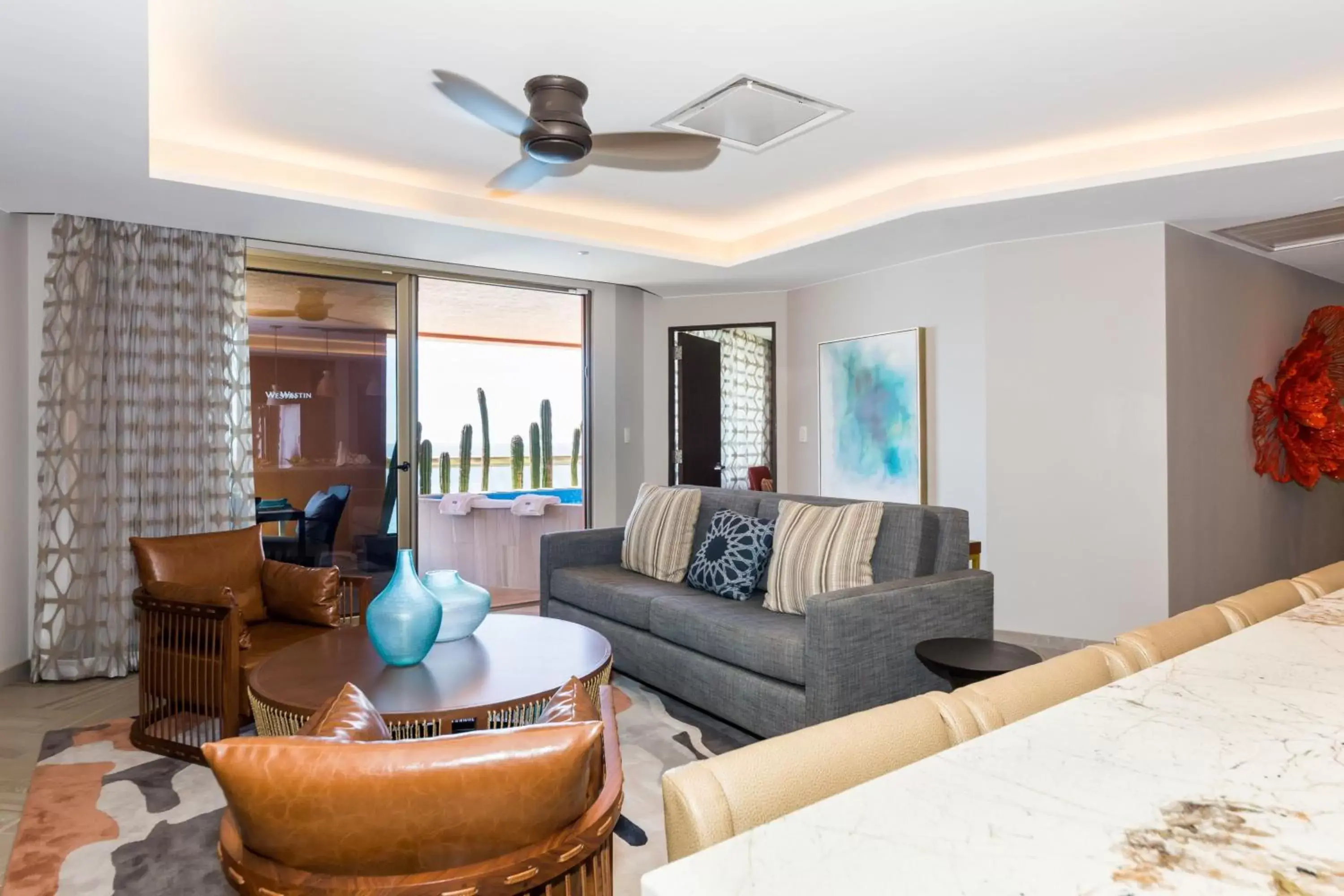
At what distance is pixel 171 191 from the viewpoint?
11.9ft

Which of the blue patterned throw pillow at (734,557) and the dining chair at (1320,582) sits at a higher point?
the dining chair at (1320,582)

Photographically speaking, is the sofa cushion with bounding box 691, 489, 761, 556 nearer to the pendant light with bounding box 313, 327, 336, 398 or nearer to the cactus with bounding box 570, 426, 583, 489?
the cactus with bounding box 570, 426, 583, 489

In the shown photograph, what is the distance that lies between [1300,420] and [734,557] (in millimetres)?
4028

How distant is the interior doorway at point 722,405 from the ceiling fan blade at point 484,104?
3.64 m

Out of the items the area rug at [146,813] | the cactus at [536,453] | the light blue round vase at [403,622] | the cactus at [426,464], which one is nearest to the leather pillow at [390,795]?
the area rug at [146,813]

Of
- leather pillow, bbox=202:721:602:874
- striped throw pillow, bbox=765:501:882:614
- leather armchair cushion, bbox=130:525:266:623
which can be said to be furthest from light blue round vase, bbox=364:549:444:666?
leather pillow, bbox=202:721:602:874

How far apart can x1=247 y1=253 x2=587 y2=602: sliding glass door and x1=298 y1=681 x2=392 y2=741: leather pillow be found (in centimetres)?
387

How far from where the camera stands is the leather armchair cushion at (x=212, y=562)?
130 inches

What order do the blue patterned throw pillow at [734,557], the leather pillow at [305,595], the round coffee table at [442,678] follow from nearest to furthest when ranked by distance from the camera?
the round coffee table at [442,678] → the leather pillow at [305,595] → the blue patterned throw pillow at [734,557]

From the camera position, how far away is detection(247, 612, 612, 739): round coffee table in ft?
7.32

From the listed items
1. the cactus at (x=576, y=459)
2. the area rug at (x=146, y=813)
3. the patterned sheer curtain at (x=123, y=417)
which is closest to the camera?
the area rug at (x=146, y=813)

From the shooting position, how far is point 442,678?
2.50 m

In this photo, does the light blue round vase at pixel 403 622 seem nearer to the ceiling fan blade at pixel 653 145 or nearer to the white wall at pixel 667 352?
the ceiling fan blade at pixel 653 145

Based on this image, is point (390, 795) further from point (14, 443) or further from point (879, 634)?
point (14, 443)
